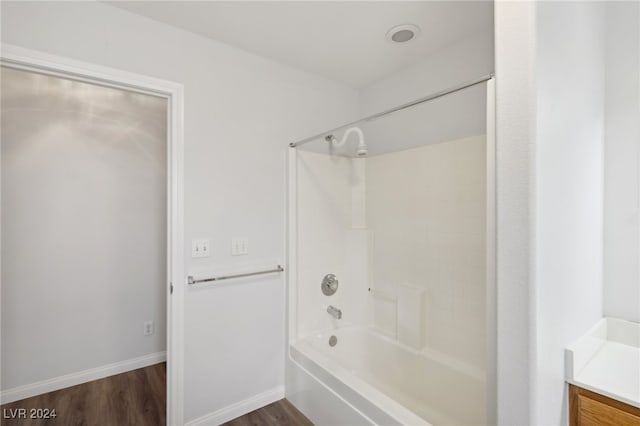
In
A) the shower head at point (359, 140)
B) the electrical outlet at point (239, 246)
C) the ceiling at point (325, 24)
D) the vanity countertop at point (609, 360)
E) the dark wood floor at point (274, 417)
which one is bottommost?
the dark wood floor at point (274, 417)

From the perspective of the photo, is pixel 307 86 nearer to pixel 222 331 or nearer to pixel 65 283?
pixel 222 331

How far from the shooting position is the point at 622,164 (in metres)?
1.54

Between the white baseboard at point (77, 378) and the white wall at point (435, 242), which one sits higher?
the white wall at point (435, 242)

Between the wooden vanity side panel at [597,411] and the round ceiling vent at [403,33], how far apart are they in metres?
1.94

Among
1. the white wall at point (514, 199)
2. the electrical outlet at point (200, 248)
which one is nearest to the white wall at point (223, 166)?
the electrical outlet at point (200, 248)

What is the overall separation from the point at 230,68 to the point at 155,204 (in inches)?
56.0

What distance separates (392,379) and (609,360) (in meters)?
1.32

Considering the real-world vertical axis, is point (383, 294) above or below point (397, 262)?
below

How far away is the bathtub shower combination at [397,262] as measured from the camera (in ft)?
6.37

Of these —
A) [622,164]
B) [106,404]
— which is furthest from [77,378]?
[622,164]

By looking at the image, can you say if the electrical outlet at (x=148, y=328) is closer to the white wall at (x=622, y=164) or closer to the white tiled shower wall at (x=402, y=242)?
the white tiled shower wall at (x=402, y=242)

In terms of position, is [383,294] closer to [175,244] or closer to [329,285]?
[329,285]

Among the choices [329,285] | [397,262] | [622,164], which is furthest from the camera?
[329,285]

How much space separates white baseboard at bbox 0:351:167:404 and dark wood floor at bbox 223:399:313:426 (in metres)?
1.17
